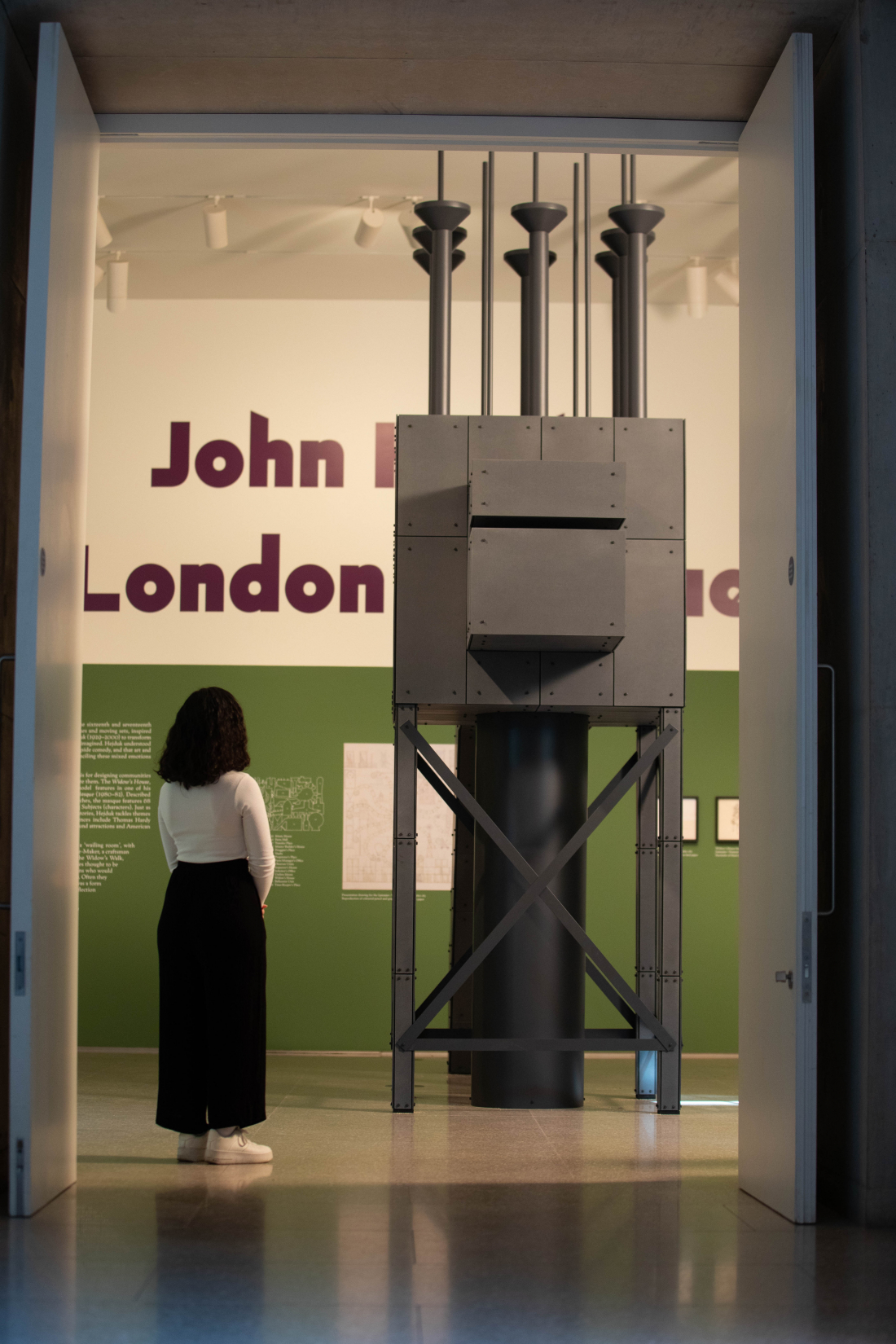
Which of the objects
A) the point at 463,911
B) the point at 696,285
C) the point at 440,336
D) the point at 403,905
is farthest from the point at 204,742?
the point at 696,285

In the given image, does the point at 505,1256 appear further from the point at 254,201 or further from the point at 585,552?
the point at 254,201

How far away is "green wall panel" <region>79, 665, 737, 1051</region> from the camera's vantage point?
27.5 feet

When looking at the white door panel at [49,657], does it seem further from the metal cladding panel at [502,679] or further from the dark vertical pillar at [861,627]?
the dark vertical pillar at [861,627]

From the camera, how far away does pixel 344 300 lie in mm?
8812

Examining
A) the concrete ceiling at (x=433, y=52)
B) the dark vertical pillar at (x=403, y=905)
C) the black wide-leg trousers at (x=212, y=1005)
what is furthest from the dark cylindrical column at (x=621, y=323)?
the black wide-leg trousers at (x=212, y=1005)

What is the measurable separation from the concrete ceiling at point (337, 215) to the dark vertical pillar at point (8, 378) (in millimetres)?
2743

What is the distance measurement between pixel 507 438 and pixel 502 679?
113 centimetres

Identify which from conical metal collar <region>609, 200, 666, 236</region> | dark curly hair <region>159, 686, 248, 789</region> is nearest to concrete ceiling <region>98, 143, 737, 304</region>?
conical metal collar <region>609, 200, 666, 236</region>

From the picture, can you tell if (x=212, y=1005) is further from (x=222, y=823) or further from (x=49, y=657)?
(x=49, y=657)

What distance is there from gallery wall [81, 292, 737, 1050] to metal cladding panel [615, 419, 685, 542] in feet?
7.82

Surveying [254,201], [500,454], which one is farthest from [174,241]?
[500,454]

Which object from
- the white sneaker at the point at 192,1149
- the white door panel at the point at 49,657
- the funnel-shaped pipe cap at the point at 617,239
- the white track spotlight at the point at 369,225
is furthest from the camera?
the white track spotlight at the point at 369,225

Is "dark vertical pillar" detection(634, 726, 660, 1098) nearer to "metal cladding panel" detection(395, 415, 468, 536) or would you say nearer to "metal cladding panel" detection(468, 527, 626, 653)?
"metal cladding panel" detection(468, 527, 626, 653)

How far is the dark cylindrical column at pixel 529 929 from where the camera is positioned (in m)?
6.39
